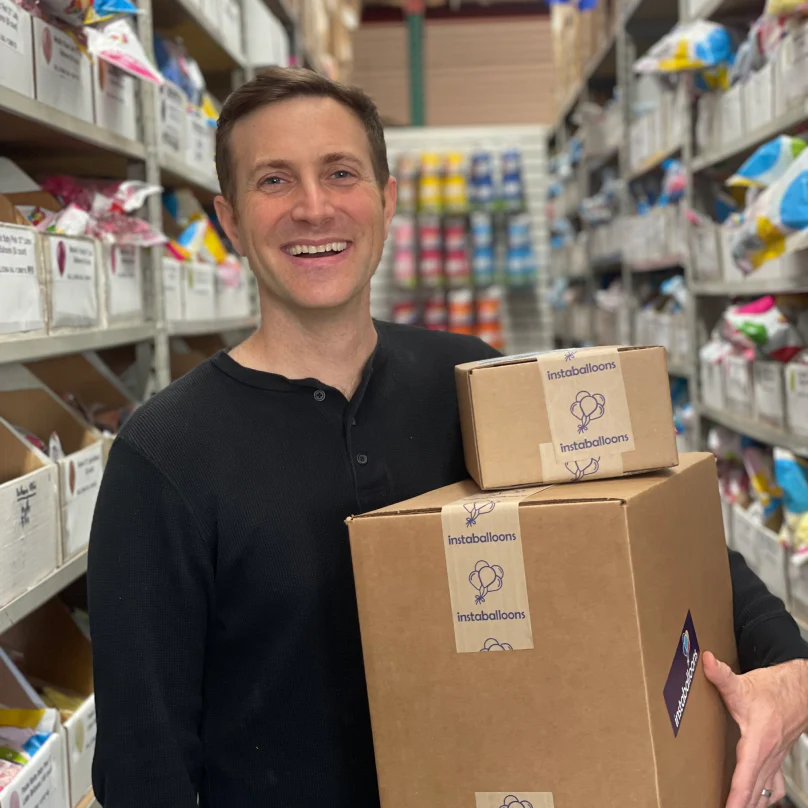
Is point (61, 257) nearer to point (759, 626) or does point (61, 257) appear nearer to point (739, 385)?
point (759, 626)

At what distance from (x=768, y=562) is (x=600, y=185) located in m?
3.71

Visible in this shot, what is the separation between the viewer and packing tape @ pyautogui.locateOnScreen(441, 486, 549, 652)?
97 cm

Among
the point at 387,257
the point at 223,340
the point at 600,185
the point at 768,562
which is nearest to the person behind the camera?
the point at 768,562

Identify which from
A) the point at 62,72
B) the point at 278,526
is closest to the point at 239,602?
the point at 278,526

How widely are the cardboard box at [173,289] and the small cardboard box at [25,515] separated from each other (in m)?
0.80

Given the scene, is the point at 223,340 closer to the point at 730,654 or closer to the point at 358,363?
the point at 358,363

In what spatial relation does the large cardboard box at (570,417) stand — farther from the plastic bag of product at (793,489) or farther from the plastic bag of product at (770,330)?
the plastic bag of product at (770,330)

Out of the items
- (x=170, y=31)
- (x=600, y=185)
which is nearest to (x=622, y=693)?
(x=170, y=31)

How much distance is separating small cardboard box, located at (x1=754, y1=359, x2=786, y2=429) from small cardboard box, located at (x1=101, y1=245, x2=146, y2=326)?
1.47m

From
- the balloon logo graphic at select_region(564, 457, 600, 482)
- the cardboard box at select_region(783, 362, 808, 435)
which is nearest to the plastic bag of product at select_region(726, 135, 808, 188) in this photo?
the cardboard box at select_region(783, 362, 808, 435)

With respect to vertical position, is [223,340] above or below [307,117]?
below

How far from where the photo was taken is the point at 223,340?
3.38m

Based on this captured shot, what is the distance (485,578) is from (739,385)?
5.97 ft

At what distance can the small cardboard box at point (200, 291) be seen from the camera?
2.50 metres
